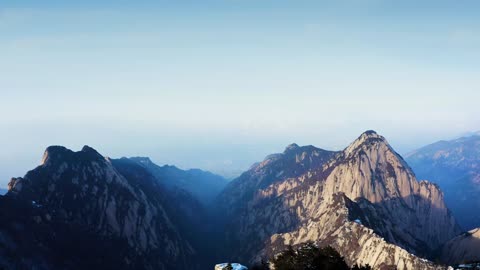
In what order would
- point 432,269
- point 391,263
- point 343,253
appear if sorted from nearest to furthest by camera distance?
point 432,269
point 391,263
point 343,253

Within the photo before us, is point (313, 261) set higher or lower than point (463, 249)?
higher

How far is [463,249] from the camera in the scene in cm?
18538

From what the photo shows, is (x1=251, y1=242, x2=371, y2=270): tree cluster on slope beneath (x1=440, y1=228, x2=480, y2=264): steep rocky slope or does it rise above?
above

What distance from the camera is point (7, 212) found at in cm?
17300

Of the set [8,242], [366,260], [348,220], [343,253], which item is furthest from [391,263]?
[8,242]

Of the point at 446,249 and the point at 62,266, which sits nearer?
the point at 62,266

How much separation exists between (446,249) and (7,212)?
6524 inches

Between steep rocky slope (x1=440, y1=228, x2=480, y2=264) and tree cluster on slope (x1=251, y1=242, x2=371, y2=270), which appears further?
steep rocky slope (x1=440, y1=228, x2=480, y2=264)

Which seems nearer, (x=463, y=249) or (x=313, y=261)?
(x=313, y=261)

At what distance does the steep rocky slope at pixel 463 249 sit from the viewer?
177812mm

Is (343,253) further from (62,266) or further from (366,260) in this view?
(62,266)

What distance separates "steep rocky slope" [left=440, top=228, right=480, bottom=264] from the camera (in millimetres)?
177812

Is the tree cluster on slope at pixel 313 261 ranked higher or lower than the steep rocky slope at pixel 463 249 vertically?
higher

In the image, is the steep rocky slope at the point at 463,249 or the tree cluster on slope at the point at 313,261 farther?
the steep rocky slope at the point at 463,249
